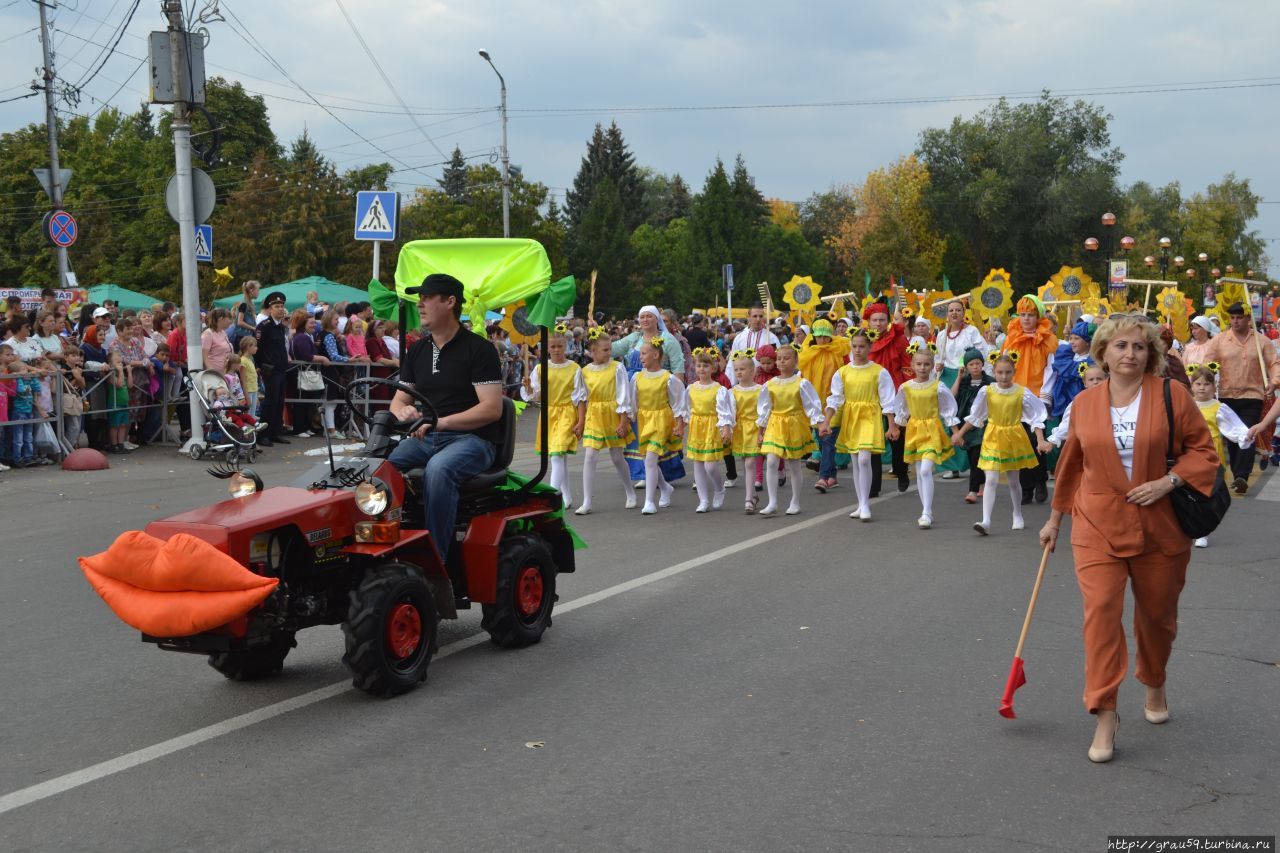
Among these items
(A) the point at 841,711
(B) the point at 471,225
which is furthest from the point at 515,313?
(B) the point at 471,225

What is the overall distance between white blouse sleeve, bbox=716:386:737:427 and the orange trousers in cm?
757

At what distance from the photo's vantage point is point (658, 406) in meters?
13.4

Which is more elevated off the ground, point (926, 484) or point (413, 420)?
point (413, 420)

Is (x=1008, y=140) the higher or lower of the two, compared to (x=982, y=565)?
higher

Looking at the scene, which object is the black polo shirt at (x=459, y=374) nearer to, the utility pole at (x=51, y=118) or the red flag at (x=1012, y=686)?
the red flag at (x=1012, y=686)

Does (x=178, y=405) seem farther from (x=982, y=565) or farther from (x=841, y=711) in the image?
(x=841, y=711)

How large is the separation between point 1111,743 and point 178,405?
1531 cm

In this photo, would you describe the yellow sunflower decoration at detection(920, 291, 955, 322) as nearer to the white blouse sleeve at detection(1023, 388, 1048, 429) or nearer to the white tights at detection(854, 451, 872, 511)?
the white blouse sleeve at detection(1023, 388, 1048, 429)

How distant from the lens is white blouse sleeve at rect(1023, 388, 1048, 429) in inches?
487

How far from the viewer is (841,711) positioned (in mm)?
6012

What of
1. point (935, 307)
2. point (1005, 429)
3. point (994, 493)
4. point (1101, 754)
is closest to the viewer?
point (1101, 754)

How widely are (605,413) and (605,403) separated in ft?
0.35

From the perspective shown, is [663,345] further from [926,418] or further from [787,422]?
[926,418]

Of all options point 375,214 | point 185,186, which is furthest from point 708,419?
point 185,186
